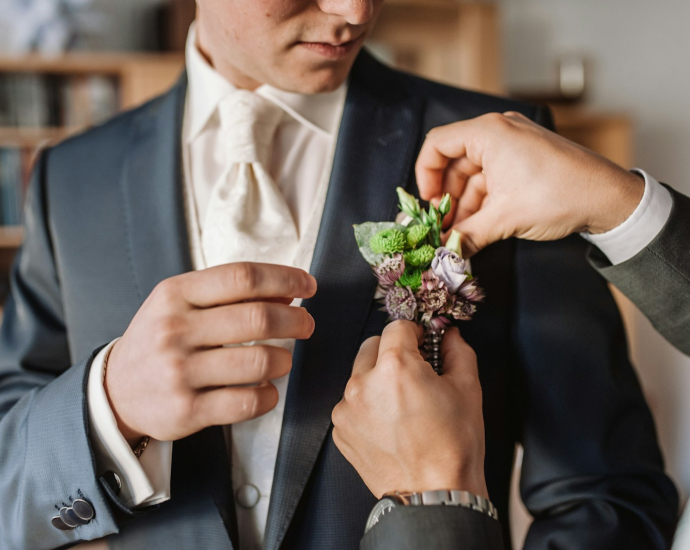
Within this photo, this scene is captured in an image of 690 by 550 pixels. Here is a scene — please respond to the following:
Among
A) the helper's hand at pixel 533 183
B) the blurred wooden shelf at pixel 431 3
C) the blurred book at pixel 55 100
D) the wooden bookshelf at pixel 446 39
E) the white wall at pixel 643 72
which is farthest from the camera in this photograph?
the white wall at pixel 643 72

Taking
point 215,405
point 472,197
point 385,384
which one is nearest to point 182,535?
point 215,405

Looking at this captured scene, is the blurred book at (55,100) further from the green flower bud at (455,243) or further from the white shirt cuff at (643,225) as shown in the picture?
the white shirt cuff at (643,225)

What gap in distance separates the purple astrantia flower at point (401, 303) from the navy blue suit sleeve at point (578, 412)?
25cm

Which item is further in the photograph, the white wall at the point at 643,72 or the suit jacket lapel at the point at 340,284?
the white wall at the point at 643,72

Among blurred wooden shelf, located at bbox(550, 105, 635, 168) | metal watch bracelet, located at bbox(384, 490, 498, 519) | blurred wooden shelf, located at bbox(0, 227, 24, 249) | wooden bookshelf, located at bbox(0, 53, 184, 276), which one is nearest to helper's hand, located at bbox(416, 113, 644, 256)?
metal watch bracelet, located at bbox(384, 490, 498, 519)

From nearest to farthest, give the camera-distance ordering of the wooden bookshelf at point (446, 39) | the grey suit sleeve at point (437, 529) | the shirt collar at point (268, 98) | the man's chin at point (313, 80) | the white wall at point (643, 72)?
the grey suit sleeve at point (437, 529) → the man's chin at point (313, 80) → the shirt collar at point (268, 98) → the wooden bookshelf at point (446, 39) → the white wall at point (643, 72)

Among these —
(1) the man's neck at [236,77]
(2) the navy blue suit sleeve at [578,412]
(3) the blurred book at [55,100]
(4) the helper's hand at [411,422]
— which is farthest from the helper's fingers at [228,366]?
(3) the blurred book at [55,100]

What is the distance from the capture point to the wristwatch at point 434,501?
739 mm

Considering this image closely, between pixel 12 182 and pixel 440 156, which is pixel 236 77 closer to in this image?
pixel 440 156

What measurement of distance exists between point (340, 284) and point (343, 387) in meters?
0.16

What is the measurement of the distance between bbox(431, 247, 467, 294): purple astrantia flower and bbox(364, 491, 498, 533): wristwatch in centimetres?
26

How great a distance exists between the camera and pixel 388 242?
82cm

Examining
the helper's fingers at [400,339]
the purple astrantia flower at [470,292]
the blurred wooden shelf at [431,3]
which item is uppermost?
the purple astrantia flower at [470,292]

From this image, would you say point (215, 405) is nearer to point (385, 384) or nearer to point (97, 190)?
point (385, 384)
